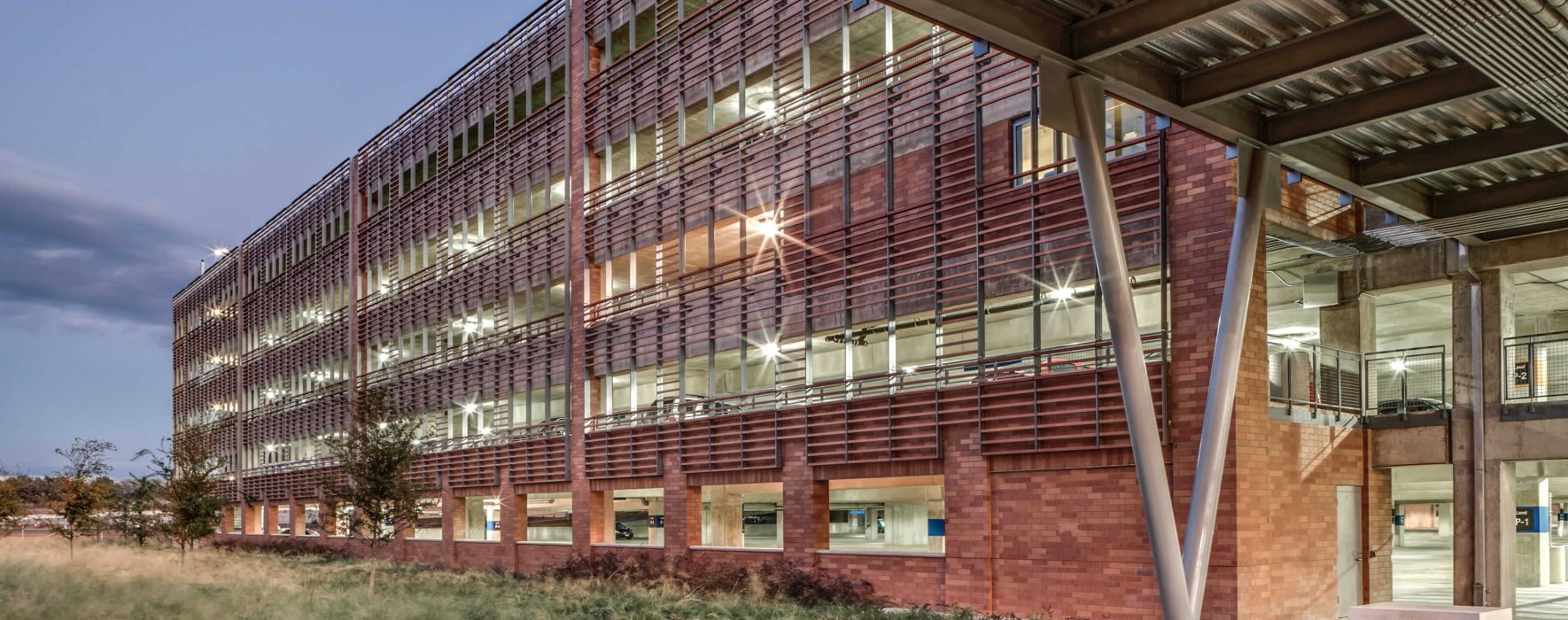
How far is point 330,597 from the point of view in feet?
73.3

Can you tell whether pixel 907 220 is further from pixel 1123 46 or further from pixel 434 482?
pixel 434 482

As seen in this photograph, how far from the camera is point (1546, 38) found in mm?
9695

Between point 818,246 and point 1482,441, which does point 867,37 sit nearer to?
point 818,246

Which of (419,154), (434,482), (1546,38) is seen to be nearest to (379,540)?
(434,482)

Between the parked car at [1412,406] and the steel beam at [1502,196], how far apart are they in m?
4.93

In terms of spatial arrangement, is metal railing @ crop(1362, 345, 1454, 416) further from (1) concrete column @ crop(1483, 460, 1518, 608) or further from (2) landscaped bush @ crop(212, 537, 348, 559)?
(2) landscaped bush @ crop(212, 537, 348, 559)

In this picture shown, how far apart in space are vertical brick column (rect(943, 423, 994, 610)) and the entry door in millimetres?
5323

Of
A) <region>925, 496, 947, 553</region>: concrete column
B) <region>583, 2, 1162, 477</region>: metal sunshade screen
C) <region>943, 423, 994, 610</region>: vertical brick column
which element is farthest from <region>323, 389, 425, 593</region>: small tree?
<region>943, 423, 994, 610</region>: vertical brick column

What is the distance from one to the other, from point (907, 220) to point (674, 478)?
9.23 metres

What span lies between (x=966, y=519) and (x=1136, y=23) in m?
11.4

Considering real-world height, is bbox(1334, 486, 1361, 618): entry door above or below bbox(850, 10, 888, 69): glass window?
below

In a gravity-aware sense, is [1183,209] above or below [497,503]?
above

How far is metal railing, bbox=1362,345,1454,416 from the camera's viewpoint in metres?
19.5

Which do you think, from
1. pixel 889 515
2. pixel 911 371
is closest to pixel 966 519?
pixel 911 371
